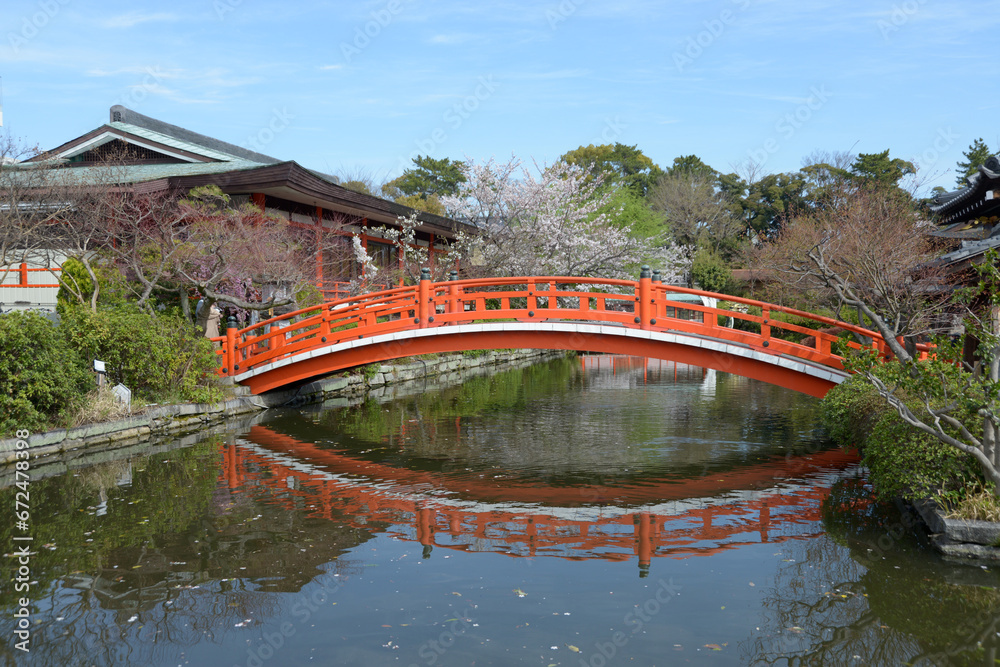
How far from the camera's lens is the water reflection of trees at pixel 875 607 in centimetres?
512

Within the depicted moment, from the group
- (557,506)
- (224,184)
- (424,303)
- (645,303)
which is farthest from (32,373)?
(645,303)

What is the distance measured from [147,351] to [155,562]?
7321 mm

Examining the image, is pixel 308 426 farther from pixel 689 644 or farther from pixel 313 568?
pixel 689 644

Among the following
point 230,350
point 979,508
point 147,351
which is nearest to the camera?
point 979,508

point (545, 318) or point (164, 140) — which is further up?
point (164, 140)

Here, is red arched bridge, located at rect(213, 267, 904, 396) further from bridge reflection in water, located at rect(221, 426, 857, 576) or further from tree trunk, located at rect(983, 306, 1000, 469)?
tree trunk, located at rect(983, 306, 1000, 469)

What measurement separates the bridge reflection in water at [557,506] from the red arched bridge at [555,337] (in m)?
1.76

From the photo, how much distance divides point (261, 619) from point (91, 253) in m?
14.1

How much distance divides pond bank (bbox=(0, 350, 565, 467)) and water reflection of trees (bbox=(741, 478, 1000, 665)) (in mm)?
10028

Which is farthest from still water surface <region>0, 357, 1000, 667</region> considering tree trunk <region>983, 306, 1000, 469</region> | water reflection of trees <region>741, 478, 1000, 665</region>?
tree trunk <region>983, 306, 1000, 469</region>

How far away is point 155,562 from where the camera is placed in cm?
684

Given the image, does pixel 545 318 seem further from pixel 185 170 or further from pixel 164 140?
pixel 164 140

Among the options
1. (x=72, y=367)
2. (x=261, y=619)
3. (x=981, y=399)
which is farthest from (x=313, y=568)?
(x=72, y=367)

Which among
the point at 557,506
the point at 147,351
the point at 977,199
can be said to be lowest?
the point at 557,506
